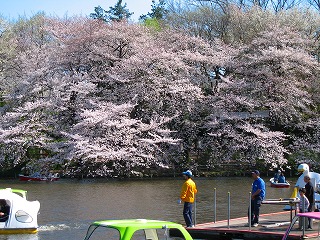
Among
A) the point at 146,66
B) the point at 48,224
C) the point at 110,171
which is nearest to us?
the point at 48,224

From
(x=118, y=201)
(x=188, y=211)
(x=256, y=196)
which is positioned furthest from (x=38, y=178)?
(x=256, y=196)

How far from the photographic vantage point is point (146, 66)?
5181cm

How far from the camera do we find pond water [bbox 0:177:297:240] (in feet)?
87.3

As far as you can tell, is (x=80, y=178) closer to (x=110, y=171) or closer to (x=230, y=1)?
(x=110, y=171)

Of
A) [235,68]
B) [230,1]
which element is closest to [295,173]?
[235,68]

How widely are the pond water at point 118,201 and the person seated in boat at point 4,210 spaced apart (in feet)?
2.62

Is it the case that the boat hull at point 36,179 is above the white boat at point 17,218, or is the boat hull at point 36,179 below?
above

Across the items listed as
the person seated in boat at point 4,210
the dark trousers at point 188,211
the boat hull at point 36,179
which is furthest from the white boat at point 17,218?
the boat hull at point 36,179

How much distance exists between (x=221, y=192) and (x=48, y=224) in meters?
14.9

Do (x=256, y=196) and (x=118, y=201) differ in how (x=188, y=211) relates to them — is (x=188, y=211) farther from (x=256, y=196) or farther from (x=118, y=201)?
(x=118, y=201)

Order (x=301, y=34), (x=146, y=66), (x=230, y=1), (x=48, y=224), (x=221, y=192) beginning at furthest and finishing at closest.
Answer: (x=230, y=1) < (x=301, y=34) < (x=146, y=66) < (x=221, y=192) < (x=48, y=224)

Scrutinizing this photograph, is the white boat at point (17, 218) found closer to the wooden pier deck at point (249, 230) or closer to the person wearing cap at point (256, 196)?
the wooden pier deck at point (249, 230)

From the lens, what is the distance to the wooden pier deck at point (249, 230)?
18125 millimetres

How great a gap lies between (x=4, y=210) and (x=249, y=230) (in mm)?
10268
